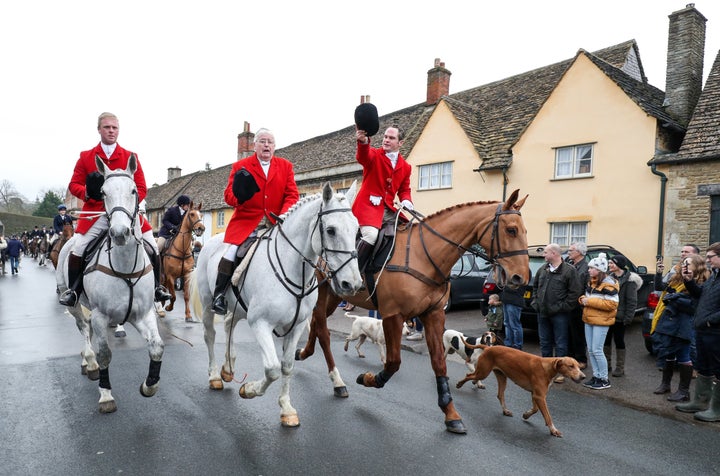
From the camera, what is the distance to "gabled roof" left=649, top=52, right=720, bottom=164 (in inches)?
505

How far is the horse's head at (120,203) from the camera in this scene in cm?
442

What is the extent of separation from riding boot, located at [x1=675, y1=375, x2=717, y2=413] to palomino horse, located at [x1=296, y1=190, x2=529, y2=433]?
9.18ft

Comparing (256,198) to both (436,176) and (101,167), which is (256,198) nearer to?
(101,167)

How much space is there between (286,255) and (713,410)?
502cm

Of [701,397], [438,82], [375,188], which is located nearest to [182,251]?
[375,188]

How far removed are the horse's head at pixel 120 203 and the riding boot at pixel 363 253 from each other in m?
2.37

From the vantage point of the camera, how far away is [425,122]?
2155cm

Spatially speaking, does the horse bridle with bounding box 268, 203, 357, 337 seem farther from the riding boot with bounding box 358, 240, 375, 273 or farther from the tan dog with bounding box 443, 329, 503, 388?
the tan dog with bounding box 443, 329, 503, 388

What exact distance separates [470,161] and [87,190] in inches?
625

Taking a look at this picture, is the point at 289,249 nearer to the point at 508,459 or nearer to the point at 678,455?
the point at 508,459

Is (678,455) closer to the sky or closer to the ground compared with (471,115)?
closer to the ground

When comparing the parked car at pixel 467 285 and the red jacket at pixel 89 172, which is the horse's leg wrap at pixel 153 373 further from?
the parked car at pixel 467 285

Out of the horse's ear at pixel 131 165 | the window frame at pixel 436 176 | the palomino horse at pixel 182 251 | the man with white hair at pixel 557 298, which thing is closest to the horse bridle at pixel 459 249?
the man with white hair at pixel 557 298

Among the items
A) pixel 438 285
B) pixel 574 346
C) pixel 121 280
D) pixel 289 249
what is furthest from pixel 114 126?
pixel 574 346
